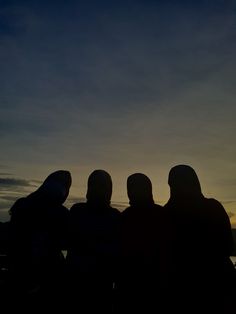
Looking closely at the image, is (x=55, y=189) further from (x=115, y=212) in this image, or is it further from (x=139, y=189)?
(x=139, y=189)

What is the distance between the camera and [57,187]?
4918 millimetres

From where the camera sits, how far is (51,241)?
4.61m

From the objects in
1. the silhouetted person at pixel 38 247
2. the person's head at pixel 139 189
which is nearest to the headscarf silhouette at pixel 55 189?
the silhouetted person at pixel 38 247

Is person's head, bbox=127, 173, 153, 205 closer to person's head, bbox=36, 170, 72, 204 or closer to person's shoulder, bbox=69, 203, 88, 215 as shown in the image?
person's shoulder, bbox=69, 203, 88, 215

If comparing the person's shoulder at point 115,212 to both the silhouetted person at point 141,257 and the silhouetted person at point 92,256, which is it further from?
the silhouetted person at point 141,257

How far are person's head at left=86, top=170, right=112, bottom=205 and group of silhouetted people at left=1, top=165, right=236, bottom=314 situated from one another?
1.08ft

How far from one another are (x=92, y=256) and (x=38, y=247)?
0.67m

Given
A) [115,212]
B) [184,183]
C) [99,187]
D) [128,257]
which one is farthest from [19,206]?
[184,183]

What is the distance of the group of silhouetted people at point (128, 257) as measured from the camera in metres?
4.50

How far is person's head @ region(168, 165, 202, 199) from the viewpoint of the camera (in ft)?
15.7

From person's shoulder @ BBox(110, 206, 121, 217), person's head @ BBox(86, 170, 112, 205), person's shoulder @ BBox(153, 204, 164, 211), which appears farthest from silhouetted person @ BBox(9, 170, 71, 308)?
person's shoulder @ BBox(153, 204, 164, 211)

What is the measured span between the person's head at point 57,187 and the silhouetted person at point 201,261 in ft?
4.81

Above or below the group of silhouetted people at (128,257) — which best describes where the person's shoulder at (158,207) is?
above

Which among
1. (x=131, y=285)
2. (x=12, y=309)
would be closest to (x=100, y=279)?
(x=131, y=285)
